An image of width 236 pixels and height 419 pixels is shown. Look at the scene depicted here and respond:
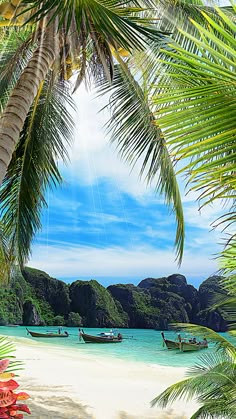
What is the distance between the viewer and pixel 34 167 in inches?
172

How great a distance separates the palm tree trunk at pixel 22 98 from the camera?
8.94 ft

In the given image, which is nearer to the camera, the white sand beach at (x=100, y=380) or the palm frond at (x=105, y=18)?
the palm frond at (x=105, y=18)

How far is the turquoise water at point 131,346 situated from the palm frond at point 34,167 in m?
20.4

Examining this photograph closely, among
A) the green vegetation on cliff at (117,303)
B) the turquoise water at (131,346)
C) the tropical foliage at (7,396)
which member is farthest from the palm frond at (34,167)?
the green vegetation on cliff at (117,303)

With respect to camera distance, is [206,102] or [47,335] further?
[47,335]

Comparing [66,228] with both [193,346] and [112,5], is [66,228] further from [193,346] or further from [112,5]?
[112,5]

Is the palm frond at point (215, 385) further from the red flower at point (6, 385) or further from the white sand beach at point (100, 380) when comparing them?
the white sand beach at point (100, 380)

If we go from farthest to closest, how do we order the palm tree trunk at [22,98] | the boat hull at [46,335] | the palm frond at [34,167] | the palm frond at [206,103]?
the boat hull at [46,335] < the palm frond at [34,167] < the palm tree trunk at [22,98] < the palm frond at [206,103]

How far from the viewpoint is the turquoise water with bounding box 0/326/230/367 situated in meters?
24.6

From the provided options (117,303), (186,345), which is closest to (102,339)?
(186,345)

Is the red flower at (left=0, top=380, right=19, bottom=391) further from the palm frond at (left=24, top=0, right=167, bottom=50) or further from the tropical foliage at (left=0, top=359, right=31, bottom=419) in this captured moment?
the palm frond at (left=24, top=0, right=167, bottom=50)

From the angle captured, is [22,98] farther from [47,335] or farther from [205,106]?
[47,335]

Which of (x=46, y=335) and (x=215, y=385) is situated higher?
(x=215, y=385)

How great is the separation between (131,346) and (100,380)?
25.3 ft
